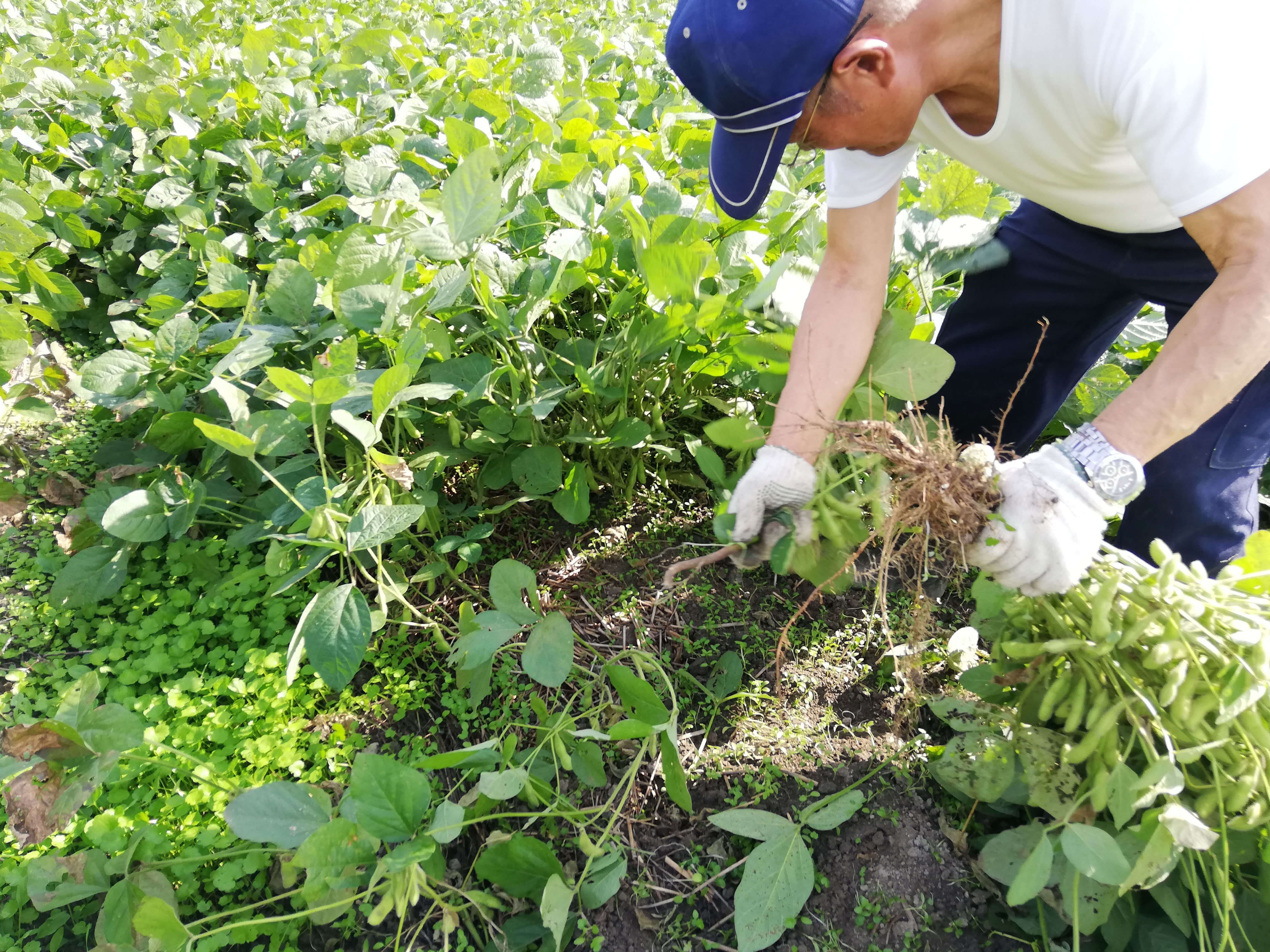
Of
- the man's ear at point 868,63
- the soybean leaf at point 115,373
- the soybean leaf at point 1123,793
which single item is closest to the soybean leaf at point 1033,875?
the soybean leaf at point 1123,793

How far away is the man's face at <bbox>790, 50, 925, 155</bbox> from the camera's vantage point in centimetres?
104

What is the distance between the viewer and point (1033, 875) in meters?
0.92

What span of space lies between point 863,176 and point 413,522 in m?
0.99

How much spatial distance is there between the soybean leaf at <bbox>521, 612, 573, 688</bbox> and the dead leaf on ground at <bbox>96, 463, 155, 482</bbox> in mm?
1175

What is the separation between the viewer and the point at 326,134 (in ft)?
7.54

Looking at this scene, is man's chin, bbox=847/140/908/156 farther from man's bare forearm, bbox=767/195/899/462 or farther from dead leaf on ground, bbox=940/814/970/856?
dead leaf on ground, bbox=940/814/970/856

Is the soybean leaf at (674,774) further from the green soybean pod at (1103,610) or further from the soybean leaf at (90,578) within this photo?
the soybean leaf at (90,578)

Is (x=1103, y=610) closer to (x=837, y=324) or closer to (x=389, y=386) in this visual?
(x=837, y=324)

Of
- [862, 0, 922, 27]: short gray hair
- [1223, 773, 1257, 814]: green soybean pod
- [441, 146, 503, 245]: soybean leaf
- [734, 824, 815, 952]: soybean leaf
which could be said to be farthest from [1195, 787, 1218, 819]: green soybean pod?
[441, 146, 503, 245]: soybean leaf

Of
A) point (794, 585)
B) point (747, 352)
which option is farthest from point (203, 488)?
point (794, 585)

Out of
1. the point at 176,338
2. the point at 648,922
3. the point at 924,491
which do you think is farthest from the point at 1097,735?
the point at 176,338

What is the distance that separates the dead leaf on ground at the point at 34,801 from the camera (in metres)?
1.12

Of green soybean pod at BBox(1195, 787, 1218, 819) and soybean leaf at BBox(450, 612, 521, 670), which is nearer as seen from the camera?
green soybean pod at BBox(1195, 787, 1218, 819)

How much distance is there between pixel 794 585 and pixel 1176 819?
0.86 m
